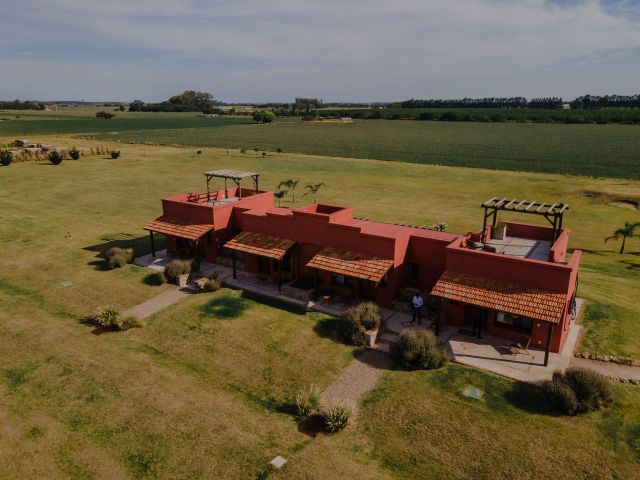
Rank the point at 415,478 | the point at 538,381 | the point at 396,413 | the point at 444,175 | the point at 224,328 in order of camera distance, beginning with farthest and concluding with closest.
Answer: the point at 444,175
the point at 224,328
the point at 538,381
the point at 396,413
the point at 415,478

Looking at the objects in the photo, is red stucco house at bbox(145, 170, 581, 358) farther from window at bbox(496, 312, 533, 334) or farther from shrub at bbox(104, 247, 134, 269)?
shrub at bbox(104, 247, 134, 269)

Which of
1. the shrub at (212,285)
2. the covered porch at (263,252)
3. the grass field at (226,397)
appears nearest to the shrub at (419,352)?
the grass field at (226,397)

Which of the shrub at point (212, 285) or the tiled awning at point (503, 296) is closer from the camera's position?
the tiled awning at point (503, 296)

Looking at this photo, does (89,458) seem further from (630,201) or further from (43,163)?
(43,163)

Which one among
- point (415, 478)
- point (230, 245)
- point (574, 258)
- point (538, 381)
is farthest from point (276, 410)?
point (574, 258)

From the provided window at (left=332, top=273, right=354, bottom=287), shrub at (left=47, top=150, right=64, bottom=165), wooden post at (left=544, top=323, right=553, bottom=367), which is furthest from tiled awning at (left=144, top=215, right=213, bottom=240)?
shrub at (left=47, top=150, right=64, bottom=165)

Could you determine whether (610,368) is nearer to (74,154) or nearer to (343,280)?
(343,280)

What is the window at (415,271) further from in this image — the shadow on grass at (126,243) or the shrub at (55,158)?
the shrub at (55,158)
